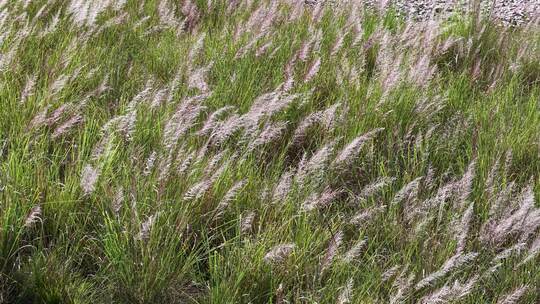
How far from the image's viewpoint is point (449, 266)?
2111mm

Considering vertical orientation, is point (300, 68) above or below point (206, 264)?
above

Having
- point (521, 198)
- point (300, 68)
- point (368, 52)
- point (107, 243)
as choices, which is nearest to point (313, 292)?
point (107, 243)

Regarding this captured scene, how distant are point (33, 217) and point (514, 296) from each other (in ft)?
4.89

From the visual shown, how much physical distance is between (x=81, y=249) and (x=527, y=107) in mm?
2312

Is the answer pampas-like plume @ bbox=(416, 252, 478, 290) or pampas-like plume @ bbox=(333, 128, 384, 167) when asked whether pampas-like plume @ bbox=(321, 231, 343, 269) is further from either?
pampas-like plume @ bbox=(333, 128, 384, 167)

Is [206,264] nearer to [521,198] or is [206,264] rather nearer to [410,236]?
[410,236]

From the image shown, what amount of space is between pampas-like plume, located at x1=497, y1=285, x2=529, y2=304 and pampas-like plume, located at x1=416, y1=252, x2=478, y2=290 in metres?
0.16

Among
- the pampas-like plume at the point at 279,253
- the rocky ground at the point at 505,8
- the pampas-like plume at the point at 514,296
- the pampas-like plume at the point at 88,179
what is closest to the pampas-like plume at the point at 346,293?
the pampas-like plume at the point at 279,253

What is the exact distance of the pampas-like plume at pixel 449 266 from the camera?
2.07 m

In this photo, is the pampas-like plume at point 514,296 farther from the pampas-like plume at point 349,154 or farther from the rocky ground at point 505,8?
the rocky ground at point 505,8

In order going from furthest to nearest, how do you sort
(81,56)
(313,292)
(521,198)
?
(81,56), (521,198), (313,292)

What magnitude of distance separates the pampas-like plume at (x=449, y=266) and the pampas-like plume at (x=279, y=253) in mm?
403

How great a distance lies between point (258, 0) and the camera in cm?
484

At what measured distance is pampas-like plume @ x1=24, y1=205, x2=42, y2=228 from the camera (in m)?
2.08
